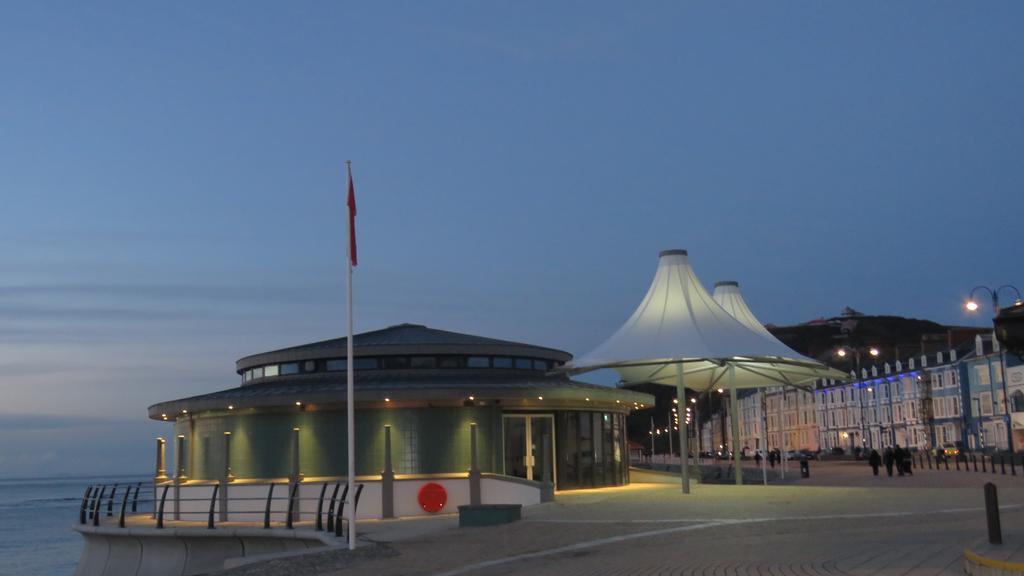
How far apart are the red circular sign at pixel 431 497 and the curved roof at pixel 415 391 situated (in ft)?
8.51

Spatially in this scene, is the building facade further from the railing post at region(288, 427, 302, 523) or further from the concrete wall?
the railing post at region(288, 427, 302, 523)

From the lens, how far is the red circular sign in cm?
2891

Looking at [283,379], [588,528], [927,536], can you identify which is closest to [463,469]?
[283,379]

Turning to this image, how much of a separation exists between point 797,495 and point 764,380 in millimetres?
14160

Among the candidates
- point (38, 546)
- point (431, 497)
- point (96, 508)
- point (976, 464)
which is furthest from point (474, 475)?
point (38, 546)

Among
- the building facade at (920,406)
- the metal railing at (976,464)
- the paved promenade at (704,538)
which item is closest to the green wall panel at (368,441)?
the paved promenade at (704,538)

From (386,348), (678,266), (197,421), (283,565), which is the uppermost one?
(678,266)

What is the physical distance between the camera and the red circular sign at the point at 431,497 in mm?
28906

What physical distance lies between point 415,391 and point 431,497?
3.03 meters

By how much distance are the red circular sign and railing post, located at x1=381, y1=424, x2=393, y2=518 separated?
0.97 meters

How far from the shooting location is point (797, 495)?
27641 millimetres

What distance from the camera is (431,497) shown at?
29.0m

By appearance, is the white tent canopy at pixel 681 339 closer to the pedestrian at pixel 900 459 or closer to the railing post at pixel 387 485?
the railing post at pixel 387 485

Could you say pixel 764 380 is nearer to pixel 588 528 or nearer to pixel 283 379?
pixel 283 379
